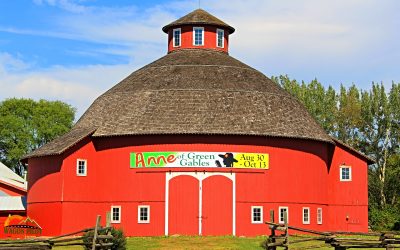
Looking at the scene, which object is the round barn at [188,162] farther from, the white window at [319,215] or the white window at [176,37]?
the white window at [176,37]

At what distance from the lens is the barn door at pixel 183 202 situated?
4019cm

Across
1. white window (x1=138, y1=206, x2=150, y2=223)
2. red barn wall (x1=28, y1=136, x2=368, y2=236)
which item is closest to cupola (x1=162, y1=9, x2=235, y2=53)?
red barn wall (x1=28, y1=136, x2=368, y2=236)

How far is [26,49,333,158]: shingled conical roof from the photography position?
40.7 metres

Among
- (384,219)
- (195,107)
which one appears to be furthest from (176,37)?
(384,219)

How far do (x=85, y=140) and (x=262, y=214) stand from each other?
9.86 meters

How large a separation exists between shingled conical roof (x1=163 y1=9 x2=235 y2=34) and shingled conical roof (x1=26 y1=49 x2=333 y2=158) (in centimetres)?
344

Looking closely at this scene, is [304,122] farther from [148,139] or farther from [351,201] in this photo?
[148,139]

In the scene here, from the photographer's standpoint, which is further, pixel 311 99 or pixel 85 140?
pixel 311 99

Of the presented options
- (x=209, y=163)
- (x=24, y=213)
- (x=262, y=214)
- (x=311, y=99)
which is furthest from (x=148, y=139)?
(x=311, y=99)

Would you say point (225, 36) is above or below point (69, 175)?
above

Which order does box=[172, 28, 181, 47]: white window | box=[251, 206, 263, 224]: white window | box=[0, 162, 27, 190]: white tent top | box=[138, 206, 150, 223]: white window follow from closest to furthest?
box=[138, 206, 150, 223]: white window, box=[251, 206, 263, 224]: white window, box=[172, 28, 181, 47]: white window, box=[0, 162, 27, 190]: white tent top

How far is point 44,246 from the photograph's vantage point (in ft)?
85.3

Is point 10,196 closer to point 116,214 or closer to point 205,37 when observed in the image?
point 116,214

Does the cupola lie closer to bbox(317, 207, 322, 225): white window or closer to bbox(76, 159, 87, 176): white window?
bbox(76, 159, 87, 176): white window
